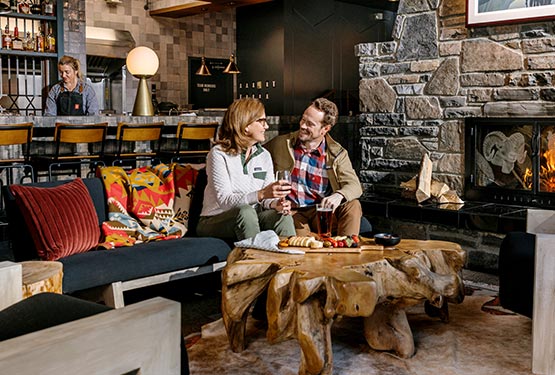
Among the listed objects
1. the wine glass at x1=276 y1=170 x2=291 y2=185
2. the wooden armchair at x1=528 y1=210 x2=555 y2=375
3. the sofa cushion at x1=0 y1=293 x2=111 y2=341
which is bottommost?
the wooden armchair at x1=528 y1=210 x2=555 y2=375

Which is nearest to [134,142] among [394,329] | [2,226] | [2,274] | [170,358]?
[2,226]

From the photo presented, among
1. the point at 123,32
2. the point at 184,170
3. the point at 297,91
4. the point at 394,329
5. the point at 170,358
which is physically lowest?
the point at 394,329

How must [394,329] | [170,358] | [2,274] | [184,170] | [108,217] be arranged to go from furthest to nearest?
[184,170] < [108,217] < [394,329] < [2,274] < [170,358]

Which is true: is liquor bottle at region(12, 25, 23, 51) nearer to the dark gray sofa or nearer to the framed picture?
the dark gray sofa

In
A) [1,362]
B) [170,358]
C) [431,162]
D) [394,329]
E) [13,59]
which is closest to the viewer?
[1,362]

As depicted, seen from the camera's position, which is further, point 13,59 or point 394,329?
point 13,59

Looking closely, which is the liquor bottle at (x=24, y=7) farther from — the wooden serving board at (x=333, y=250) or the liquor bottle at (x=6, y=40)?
the wooden serving board at (x=333, y=250)

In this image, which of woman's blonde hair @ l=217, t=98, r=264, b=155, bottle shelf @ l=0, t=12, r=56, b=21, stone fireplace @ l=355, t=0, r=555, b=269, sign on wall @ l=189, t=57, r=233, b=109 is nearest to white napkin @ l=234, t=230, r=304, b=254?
woman's blonde hair @ l=217, t=98, r=264, b=155

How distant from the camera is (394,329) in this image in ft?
10.1

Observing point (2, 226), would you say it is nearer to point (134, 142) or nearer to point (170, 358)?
point (134, 142)

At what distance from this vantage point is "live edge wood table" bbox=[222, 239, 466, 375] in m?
2.71

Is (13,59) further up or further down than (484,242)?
further up

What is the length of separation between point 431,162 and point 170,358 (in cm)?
437

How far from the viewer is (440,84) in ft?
17.9
